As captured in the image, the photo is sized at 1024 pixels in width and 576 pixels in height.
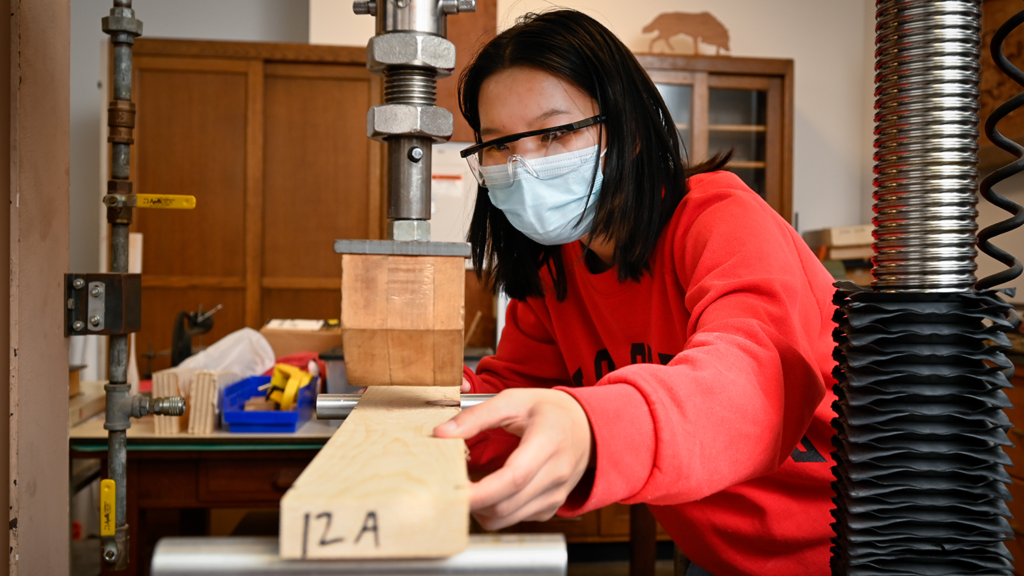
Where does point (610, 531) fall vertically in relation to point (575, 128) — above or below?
below

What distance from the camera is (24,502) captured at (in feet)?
2.71

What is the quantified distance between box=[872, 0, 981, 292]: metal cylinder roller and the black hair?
47cm

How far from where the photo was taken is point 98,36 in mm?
4145

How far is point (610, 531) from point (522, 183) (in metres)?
2.23

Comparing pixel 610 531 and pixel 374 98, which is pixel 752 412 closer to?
pixel 610 531

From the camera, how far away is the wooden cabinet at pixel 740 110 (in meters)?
3.75

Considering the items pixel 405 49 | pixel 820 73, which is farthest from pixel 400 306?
pixel 820 73

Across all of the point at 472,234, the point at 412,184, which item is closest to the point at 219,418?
the point at 472,234

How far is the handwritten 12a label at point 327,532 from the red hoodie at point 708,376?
150mm

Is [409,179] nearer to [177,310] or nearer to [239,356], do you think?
[239,356]

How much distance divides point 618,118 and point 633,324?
0.95 ft

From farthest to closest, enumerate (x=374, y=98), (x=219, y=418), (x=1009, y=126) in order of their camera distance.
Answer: (x=374, y=98) < (x=1009, y=126) < (x=219, y=418)

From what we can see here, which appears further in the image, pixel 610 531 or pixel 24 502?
pixel 610 531

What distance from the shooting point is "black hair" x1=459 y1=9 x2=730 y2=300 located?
3.02ft
